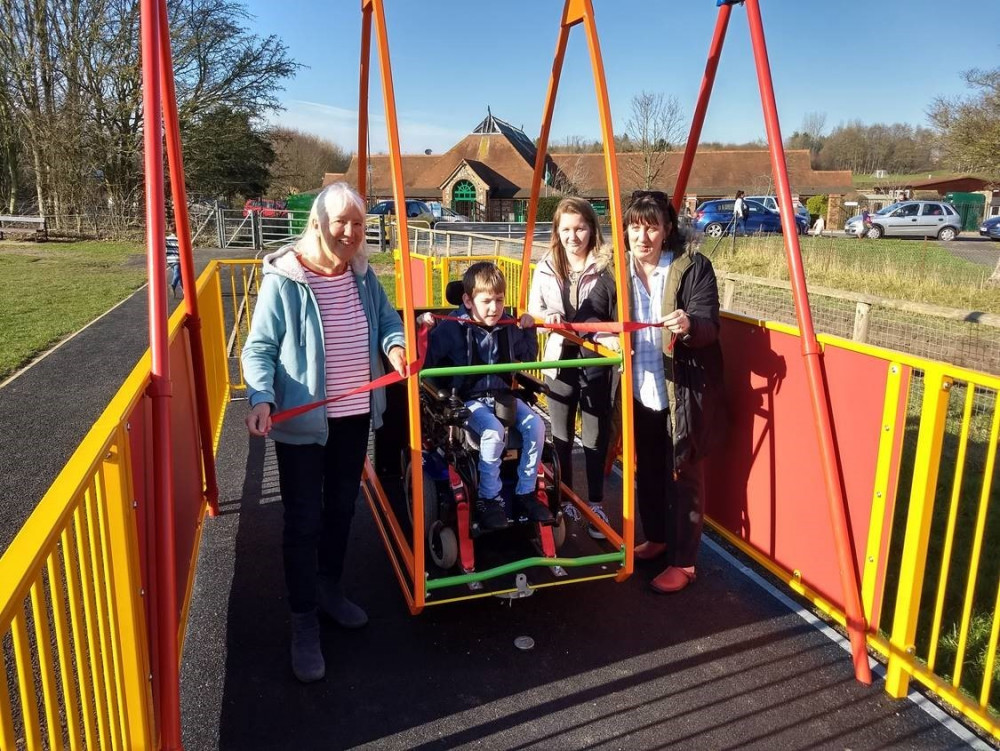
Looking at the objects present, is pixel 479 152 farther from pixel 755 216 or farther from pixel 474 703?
pixel 474 703

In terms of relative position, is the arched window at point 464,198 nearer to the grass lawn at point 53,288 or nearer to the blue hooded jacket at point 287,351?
the grass lawn at point 53,288

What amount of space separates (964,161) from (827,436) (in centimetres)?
1763

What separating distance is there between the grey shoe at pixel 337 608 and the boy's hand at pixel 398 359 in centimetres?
106

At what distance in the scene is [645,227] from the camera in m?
3.46

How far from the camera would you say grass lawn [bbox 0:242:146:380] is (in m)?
9.77

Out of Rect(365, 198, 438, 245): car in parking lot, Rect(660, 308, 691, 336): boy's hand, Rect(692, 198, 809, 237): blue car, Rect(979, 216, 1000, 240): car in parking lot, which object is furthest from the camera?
Rect(979, 216, 1000, 240): car in parking lot

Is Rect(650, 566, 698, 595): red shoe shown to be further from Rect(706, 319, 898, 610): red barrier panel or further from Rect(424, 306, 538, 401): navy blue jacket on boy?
Rect(424, 306, 538, 401): navy blue jacket on boy

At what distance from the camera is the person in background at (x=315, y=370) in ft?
9.36

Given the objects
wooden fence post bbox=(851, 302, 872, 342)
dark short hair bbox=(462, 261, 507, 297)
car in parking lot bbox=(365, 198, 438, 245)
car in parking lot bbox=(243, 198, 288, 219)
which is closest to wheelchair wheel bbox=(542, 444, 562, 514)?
dark short hair bbox=(462, 261, 507, 297)

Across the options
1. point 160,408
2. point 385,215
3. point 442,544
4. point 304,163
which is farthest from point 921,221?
point 304,163

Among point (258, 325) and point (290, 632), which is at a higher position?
point (258, 325)

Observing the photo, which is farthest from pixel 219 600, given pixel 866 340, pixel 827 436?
pixel 866 340

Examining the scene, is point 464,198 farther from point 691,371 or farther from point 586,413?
point 691,371

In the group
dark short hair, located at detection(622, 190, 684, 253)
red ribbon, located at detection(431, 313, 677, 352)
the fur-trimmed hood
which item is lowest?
red ribbon, located at detection(431, 313, 677, 352)
